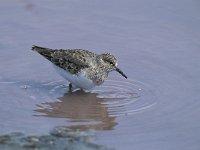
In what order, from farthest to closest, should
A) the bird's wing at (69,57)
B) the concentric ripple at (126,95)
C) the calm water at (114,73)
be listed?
1. the bird's wing at (69,57)
2. the concentric ripple at (126,95)
3. the calm water at (114,73)

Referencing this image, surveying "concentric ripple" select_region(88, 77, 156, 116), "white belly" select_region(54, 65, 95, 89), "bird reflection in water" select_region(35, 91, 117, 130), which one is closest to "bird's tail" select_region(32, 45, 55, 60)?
"white belly" select_region(54, 65, 95, 89)

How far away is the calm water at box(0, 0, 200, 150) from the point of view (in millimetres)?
9281

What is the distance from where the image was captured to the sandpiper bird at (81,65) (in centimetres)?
1085

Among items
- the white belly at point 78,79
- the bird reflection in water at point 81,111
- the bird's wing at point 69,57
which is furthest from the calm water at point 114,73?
the bird's wing at point 69,57

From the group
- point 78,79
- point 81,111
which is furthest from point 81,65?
point 81,111

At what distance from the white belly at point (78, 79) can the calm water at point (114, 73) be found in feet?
0.59

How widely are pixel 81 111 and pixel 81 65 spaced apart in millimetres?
1200

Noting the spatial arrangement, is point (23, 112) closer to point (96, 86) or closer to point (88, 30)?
point (96, 86)

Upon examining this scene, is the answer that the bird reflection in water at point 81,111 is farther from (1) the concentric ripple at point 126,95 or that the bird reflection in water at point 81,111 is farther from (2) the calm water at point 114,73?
(1) the concentric ripple at point 126,95

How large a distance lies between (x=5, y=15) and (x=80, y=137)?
183 inches

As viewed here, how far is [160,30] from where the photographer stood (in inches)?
489

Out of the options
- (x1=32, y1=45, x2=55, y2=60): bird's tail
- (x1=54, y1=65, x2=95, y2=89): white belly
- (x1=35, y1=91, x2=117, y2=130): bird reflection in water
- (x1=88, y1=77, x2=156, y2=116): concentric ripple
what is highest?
(x1=32, y1=45, x2=55, y2=60): bird's tail

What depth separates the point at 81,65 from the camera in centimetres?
1105

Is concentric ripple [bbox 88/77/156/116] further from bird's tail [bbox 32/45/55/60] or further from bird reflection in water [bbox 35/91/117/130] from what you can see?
bird's tail [bbox 32/45/55/60]
